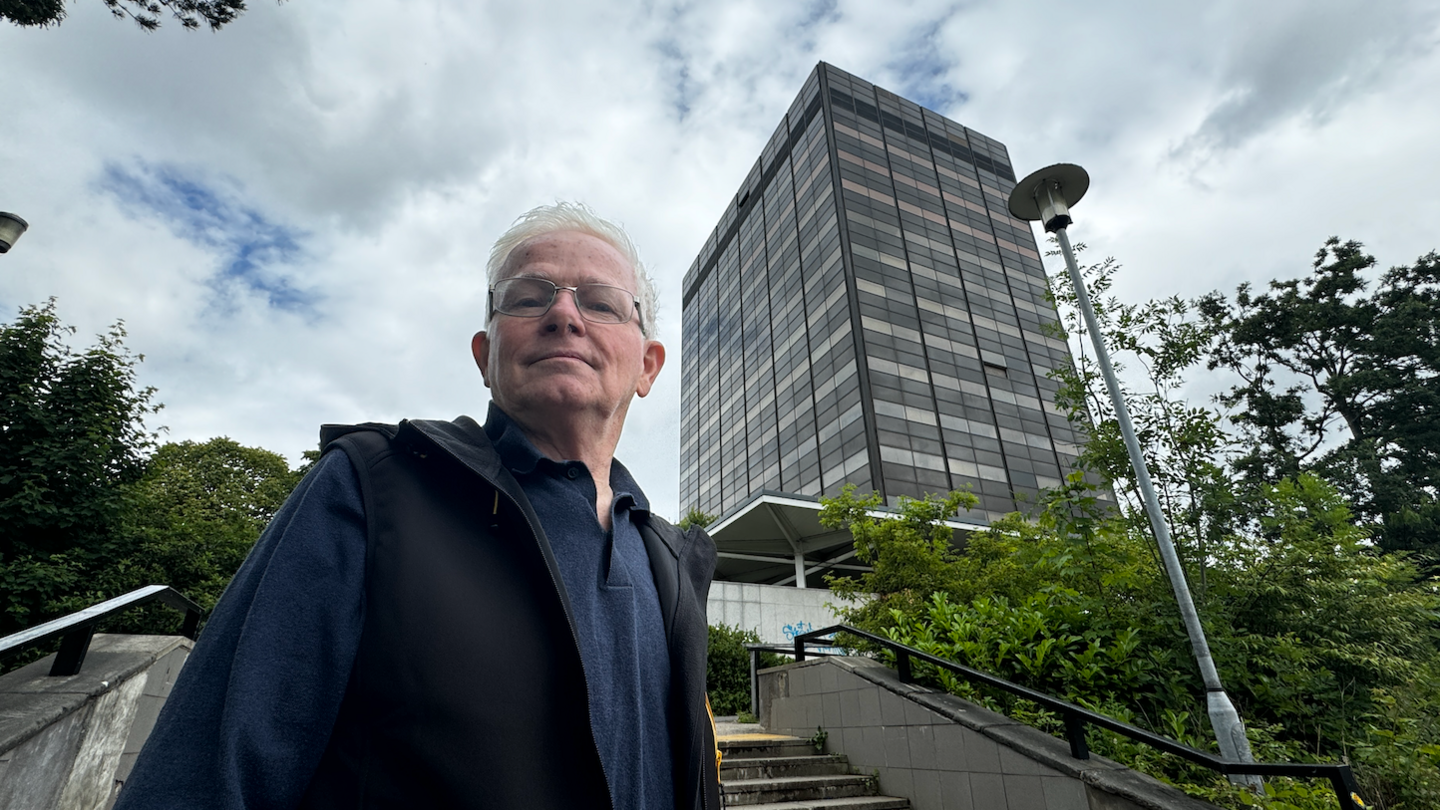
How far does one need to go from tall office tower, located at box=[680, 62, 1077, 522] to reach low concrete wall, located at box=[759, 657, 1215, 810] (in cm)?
2257

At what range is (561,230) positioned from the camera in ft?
6.01

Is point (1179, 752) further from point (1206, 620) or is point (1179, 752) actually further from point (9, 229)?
point (9, 229)

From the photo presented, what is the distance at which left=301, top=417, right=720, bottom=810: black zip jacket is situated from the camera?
3.08 feet

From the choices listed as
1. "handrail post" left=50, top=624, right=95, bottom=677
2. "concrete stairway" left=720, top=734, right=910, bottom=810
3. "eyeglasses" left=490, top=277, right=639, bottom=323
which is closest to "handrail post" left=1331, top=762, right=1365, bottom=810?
"concrete stairway" left=720, top=734, right=910, bottom=810

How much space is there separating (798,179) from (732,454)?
2238 centimetres

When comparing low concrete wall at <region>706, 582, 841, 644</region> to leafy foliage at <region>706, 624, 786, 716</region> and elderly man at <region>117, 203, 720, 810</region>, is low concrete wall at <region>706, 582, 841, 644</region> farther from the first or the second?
elderly man at <region>117, 203, 720, 810</region>

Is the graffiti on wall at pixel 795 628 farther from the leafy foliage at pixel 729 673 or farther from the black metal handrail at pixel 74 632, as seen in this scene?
the black metal handrail at pixel 74 632

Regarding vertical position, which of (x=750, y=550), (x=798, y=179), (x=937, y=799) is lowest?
(x=937, y=799)

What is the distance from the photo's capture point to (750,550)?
2855 cm

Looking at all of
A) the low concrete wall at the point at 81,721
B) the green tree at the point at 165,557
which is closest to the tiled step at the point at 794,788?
the low concrete wall at the point at 81,721

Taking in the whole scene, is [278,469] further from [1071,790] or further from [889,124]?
[889,124]

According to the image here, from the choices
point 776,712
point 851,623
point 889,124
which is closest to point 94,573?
point 776,712

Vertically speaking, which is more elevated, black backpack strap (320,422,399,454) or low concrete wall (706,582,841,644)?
low concrete wall (706,582,841,644)

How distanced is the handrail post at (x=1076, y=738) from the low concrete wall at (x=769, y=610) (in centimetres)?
1247
